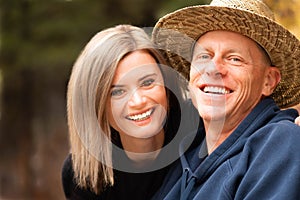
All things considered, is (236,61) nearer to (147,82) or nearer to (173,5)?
(147,82)

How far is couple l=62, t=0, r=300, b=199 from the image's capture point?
2.41m

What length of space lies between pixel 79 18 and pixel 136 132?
4.17m

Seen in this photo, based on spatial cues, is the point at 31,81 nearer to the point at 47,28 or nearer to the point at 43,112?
the point at 43,112

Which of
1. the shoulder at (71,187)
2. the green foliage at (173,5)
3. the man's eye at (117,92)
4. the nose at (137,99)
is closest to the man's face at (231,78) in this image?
the nose at (137,99)

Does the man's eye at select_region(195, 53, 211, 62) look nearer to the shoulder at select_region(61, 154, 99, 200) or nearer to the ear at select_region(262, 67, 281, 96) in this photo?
the ear at select_region(262, 67, 281, 96)

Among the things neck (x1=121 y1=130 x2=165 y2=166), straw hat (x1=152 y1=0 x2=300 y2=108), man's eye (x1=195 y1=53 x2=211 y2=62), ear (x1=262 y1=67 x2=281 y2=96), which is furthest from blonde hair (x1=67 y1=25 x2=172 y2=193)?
ear (x1=262 y1=67 x2=281 y2=96)

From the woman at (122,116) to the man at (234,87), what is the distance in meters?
0.27

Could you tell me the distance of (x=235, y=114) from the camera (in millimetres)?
2730

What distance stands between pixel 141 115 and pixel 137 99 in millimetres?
85

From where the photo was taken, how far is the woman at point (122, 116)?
3.10 m

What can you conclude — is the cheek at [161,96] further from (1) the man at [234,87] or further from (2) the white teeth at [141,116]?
(1) the man at [234,87]

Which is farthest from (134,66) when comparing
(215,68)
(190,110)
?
(215,68)

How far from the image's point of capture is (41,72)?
28.5 feet

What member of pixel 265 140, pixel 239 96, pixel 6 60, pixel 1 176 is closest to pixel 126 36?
pixel 239 96
